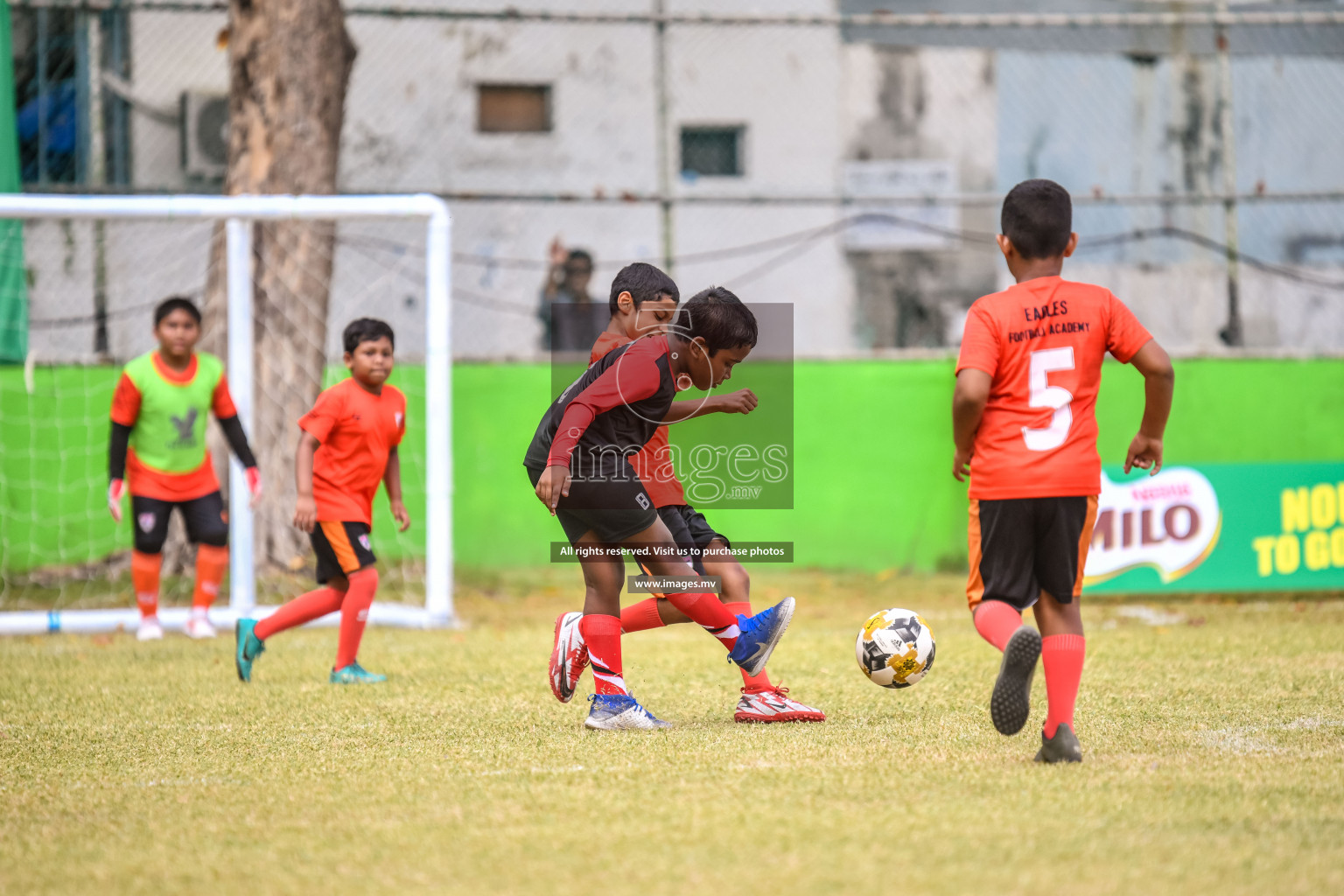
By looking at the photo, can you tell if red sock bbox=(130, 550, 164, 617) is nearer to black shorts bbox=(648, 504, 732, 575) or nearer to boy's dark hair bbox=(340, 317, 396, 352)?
boy's dark hair bbox=(340, 317, 396, 352)

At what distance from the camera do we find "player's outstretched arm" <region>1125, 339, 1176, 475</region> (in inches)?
143

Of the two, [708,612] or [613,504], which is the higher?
[613,504]

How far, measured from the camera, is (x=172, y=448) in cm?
713

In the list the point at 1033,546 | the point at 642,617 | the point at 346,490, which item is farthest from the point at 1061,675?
the point at 346,490

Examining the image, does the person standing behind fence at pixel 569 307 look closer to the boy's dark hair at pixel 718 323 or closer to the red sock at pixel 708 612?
the red sock at pixel 708 612

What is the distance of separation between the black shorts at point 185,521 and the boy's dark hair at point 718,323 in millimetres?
3841

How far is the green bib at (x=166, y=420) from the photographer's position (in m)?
7.12

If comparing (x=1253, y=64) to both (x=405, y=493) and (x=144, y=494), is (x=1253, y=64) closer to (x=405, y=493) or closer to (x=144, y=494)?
(x=405, y=493)

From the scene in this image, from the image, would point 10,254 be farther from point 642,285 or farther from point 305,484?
point 642,285

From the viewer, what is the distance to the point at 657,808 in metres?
3.23

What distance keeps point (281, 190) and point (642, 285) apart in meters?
4.91

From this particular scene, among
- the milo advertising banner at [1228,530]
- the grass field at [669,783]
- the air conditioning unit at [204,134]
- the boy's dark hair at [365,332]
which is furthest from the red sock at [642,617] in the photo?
the air conditioning unit at [204,134]

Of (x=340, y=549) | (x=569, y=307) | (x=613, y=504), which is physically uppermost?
(x=569, y=307)

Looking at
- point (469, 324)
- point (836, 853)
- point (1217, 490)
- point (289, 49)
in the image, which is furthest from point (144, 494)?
point (1217, 490)
